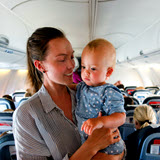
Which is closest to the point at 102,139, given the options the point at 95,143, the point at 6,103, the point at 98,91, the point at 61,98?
the point at 95,143

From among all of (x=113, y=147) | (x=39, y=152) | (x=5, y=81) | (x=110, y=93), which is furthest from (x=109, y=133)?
→ (x=5, y=81)

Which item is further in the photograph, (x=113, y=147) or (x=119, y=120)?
(x=113, y=147)

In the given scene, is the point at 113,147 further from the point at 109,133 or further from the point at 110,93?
the point at 110,93

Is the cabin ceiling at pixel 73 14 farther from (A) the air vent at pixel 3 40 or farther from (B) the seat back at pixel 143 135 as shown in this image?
(B) the seat back at pixel 143 135

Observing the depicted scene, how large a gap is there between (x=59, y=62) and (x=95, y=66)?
33 centimetres

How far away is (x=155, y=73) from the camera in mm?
9703

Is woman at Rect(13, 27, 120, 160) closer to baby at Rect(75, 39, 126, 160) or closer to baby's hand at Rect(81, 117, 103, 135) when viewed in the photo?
baby at Rect(75, 39, 126, 160)

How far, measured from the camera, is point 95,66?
133 cm

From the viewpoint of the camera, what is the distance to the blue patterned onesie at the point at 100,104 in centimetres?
122

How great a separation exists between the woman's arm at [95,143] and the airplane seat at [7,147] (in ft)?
2.32

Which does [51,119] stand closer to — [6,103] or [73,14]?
[73,14]

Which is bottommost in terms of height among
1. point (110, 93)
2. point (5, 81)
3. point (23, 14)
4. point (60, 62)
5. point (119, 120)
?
point (5, 81)

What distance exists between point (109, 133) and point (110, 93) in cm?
34

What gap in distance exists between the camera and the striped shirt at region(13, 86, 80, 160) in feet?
3.62
